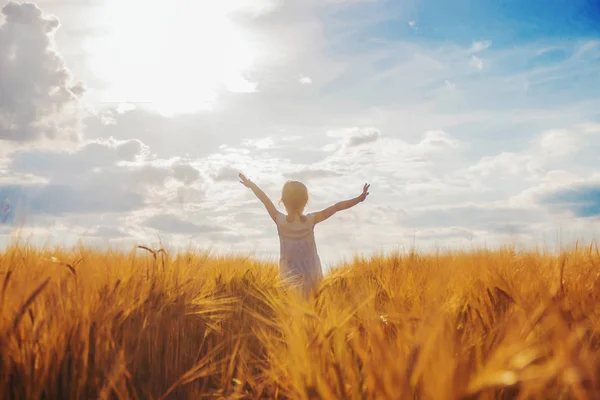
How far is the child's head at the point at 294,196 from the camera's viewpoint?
5.25 meters

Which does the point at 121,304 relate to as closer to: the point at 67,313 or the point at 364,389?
the point at 67,313

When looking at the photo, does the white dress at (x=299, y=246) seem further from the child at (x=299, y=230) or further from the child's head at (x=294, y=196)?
the child's head at (x=294, y=196)

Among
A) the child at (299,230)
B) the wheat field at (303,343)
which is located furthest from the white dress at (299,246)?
the wheat field at (303,343)

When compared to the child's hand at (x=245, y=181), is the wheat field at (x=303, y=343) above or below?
below

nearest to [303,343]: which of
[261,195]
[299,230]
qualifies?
[299,230]

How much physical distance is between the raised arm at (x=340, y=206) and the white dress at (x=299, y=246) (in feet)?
0.28

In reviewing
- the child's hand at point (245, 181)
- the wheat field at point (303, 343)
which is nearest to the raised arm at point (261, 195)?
the child's hand at point (245, 181)

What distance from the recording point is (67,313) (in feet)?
6.11

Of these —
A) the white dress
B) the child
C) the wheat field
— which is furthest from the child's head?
the wheat field

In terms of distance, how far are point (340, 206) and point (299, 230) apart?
50cm

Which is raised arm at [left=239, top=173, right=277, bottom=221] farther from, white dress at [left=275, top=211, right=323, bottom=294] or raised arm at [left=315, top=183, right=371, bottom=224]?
raised arm at [left=315, top=183, right=371, bottom=224]

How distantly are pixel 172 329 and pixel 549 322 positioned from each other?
5.30 ft

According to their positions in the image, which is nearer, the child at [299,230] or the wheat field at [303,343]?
the wheat field at [303,343]

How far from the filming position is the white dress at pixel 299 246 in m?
5.22
